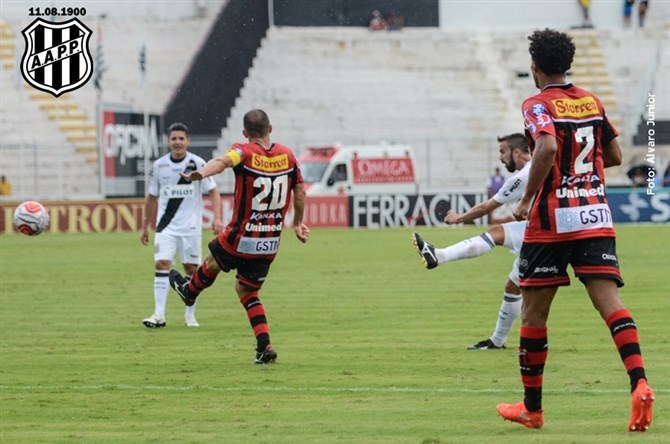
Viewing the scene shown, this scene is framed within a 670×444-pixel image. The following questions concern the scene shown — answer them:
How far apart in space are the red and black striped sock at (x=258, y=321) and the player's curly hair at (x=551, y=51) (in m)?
4.47

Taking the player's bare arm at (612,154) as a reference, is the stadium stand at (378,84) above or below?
below

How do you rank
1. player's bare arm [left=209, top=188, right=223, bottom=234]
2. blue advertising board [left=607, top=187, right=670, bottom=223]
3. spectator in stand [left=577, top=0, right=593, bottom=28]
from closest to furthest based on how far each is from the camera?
player's bare arm [left=209, top=188, right=223, bottom=234] < blue advertising board [left=607, top=187, right=670, bottom=223] < spectator in stand [left=577, top=0, right=593, bottom=28]

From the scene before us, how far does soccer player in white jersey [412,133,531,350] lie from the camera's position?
37.4 feet

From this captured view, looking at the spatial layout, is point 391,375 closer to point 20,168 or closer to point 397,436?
point 397,436

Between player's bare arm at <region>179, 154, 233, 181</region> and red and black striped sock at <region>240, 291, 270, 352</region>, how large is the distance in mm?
1411

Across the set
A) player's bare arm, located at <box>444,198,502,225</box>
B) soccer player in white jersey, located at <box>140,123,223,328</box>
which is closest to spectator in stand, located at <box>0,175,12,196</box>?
soccer player in white jersey, located at <box>140,123,223,328</box>

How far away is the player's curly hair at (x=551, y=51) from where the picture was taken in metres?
8.05

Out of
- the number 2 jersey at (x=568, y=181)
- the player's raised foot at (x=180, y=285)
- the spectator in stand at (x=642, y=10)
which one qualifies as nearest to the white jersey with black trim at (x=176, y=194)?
the player's raised foot at (x=180, y=285)

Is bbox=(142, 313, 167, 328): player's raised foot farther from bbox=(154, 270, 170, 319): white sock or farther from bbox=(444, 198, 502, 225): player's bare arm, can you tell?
bbox=(444, 198, 502, 225): player's bare arm

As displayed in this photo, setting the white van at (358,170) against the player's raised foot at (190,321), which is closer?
the player's raised foot at (190,321)

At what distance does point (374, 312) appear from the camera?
16.7 m

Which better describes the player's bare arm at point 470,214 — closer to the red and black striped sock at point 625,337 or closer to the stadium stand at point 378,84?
the red and black striped sock at point 625,337

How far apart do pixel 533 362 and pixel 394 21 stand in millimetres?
45507

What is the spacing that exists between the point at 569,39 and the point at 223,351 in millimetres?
5728
